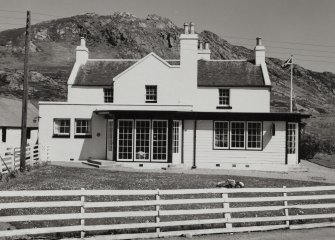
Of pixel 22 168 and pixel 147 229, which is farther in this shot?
pixel 22 168

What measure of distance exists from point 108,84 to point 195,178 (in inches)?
629

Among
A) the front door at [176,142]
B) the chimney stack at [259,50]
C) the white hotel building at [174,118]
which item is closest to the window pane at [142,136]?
the white hotel building at [174,118]

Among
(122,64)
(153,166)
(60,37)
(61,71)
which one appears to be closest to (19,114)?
(122,64)

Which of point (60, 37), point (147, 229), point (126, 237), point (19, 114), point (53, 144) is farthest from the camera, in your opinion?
point (60, 37)

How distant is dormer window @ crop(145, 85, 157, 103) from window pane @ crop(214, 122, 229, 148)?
260 inches

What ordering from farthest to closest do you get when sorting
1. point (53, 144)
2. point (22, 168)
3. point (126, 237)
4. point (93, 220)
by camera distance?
point (53, 144) < point (22, 168) < point (93, 220) < point (126, 237)

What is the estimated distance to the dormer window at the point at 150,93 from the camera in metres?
35.1

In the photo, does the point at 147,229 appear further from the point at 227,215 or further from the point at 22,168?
the point at 22,168

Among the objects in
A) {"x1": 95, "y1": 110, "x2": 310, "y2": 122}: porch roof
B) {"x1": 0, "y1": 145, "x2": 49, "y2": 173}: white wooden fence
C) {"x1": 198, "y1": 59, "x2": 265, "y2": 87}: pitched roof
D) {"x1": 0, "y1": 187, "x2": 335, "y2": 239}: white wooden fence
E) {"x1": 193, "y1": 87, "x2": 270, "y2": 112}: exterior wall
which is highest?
{"x1": 198, "y1": 59, "x2": 265, "y2": 87}: pitched roof

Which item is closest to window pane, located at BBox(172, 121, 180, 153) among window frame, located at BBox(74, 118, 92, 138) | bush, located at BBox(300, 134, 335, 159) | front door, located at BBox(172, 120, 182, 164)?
front door, located at BBox(172, 120, 182, 164)

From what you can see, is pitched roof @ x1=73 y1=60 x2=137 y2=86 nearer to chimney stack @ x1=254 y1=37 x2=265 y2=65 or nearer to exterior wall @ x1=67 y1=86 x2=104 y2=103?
exterior wall @ x1=67 y1=86 x2=104 y2=103

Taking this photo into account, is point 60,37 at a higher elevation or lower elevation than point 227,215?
higher

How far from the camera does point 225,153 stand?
1200 inches

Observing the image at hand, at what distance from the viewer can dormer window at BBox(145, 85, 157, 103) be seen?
35.1 meters
